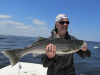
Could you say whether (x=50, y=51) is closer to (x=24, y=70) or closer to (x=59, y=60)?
(x=59, y=60)

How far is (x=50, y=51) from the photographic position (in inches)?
132

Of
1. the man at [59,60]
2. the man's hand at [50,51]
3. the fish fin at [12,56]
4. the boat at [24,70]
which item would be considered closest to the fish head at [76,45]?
the man at [59,60]

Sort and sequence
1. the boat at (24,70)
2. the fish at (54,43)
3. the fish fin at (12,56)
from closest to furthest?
the fish at (54,43) → the fish fin at (12,56) → the boat at (24,70)

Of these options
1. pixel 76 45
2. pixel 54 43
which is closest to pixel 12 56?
pixel 54 43

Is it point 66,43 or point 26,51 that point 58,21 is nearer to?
point 66,43

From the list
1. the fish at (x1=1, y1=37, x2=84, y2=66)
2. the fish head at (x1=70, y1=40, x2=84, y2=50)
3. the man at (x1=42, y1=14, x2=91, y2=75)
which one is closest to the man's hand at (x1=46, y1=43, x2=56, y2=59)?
the man at (x1=42, y1=14, x2=91, y2=75)

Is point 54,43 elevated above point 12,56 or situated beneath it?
elevated above

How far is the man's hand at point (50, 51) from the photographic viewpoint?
3.36m

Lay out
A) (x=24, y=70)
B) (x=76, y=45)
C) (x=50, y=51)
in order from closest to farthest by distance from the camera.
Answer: (x=50, y=51) < (x=76, y=45) < (x=24, y=70)

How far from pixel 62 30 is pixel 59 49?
70 centimetres

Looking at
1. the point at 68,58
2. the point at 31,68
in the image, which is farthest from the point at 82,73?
the point at 68,58

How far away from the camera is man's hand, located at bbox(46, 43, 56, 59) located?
3361 millimetres

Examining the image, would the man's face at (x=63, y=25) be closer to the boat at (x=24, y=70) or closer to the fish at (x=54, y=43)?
the fish at (x=54, y=43)

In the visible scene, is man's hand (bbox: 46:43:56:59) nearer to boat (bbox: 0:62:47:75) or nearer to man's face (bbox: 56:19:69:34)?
man's face (bbox: 56:19:69:34)
